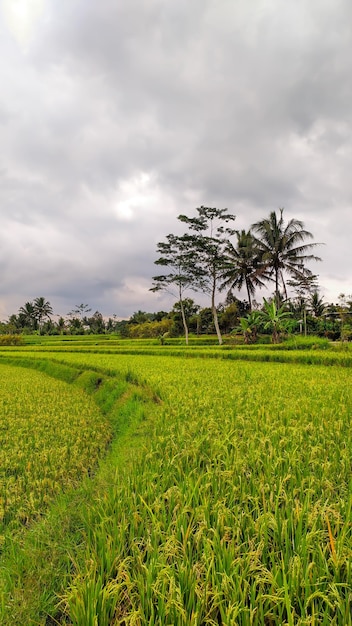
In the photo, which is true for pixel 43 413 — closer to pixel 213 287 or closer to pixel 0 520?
pixel 0 520

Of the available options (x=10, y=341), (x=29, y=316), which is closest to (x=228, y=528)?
(x=10, y=341)

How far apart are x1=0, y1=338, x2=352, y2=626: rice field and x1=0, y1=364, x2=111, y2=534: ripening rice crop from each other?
1.95ft

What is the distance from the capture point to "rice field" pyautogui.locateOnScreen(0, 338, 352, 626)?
49.9 inches

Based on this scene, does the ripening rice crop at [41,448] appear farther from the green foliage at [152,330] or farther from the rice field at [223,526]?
the green foliage at [152,330]

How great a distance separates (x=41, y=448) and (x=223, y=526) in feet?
11.8

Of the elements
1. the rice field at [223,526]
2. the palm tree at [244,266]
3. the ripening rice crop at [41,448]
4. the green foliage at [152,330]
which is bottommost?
the ripening rice crop at [41,448]

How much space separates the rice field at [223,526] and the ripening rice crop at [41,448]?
59 cm

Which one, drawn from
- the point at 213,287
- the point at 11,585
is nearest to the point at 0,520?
the point at 11,585

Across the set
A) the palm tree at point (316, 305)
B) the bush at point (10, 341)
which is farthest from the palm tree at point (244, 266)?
the bush at point (10, 341)

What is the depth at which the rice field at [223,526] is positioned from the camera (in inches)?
49.9

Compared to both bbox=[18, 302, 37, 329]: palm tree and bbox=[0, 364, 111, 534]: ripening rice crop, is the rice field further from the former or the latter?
bbox=[18, 302, 37, 329]: palm tree

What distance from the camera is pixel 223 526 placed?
5.43ft

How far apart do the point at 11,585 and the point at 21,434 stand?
11.4ft

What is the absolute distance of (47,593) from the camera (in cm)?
172
